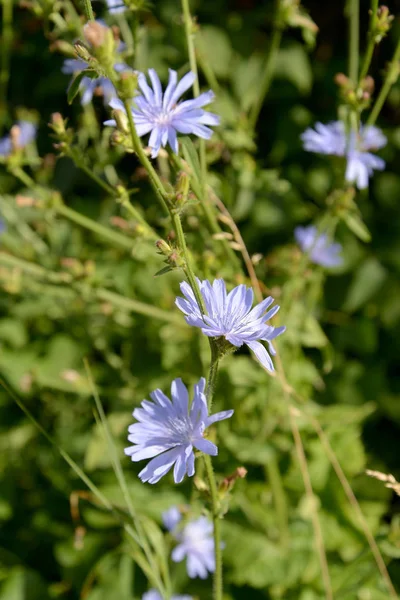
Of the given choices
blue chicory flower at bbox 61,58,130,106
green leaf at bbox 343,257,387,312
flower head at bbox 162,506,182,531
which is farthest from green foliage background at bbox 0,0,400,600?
flower head at bbox 162,506,182,531

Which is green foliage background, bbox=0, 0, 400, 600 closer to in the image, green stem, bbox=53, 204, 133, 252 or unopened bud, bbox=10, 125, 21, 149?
green stem, bbox=53, 204, 133, 252

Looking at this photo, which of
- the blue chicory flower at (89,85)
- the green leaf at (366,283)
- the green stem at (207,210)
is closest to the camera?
the green stem at (207,210)

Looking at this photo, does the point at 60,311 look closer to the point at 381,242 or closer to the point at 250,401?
the point at 250,401

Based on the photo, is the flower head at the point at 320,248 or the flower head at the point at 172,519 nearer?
the flower head at the point at 172,519

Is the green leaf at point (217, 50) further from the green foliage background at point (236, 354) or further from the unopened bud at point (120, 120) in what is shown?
the unopened bud at point (120, 120)

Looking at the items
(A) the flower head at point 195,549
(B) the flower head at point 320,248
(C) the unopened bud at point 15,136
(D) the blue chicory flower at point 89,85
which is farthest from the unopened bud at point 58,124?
(A) the flower head at point 195,549
